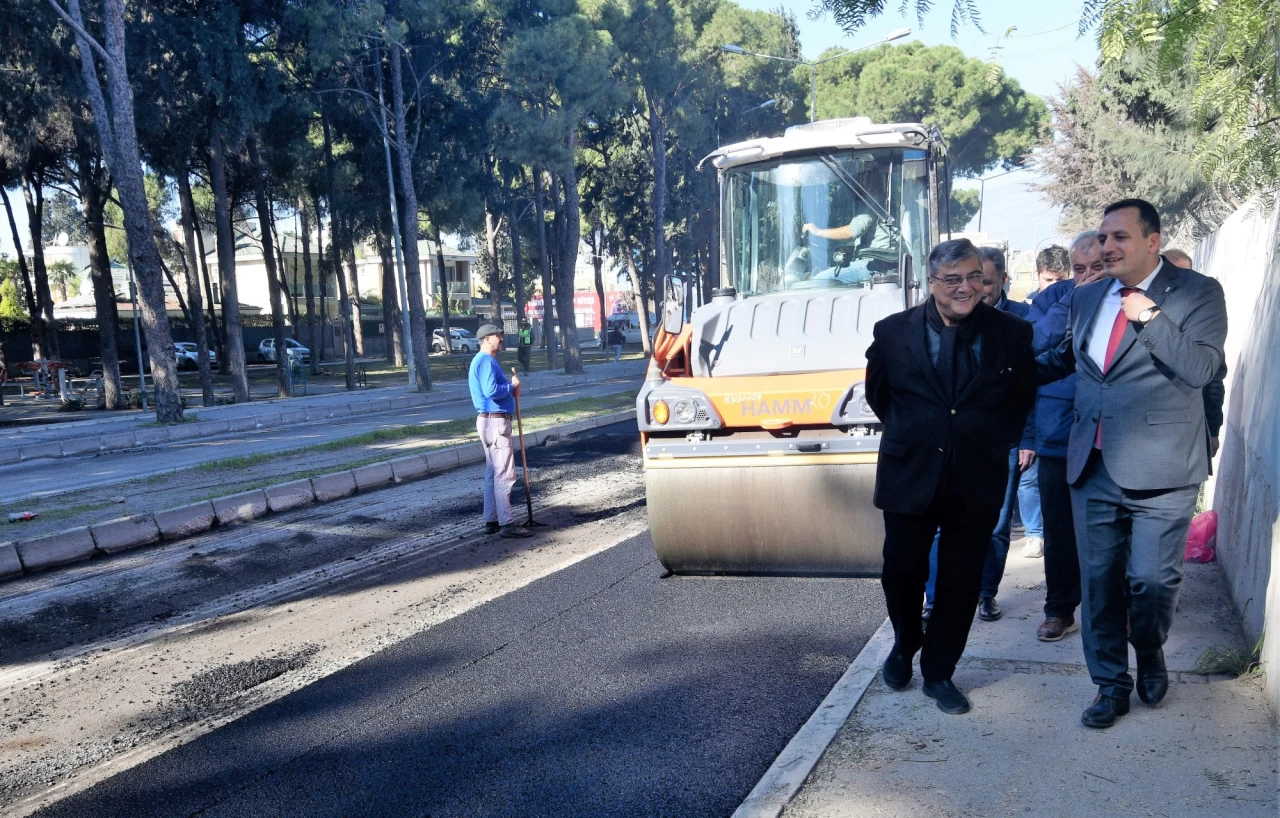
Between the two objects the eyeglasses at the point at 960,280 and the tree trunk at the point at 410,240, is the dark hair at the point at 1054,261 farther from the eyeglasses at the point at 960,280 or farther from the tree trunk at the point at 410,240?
the tree trunk at the point at 410,240

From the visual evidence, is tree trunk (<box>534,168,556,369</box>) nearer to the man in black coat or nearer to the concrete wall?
the concrete wall

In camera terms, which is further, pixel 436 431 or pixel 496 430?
pixel 436 431

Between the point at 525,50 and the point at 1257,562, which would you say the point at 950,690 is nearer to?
the point at 1257,562

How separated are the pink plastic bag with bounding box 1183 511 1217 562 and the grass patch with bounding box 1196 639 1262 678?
6.06 ft

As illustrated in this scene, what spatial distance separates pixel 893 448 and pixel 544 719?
76.1 inches

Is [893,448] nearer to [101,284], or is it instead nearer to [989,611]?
[989,611]

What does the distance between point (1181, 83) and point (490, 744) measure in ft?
14.3

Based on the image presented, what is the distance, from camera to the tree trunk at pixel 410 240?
25781 mm

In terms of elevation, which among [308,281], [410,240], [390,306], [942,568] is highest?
[410,240]

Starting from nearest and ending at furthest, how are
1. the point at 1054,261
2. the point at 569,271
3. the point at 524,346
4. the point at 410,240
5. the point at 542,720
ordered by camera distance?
the point at 542,720 < the point at 1054,261 < the point at 410,240 < the point at 569,271 < the point at 524,346

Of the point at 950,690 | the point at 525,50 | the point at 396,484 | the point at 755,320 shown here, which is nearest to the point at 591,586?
the point at 755,320

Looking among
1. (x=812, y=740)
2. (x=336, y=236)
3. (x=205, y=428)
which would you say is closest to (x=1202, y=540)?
(x=812, y=740)

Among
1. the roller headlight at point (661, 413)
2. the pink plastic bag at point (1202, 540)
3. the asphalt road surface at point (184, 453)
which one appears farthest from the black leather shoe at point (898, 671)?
the asphalt road surface at point (184, 453)

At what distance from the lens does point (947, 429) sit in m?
3.93
